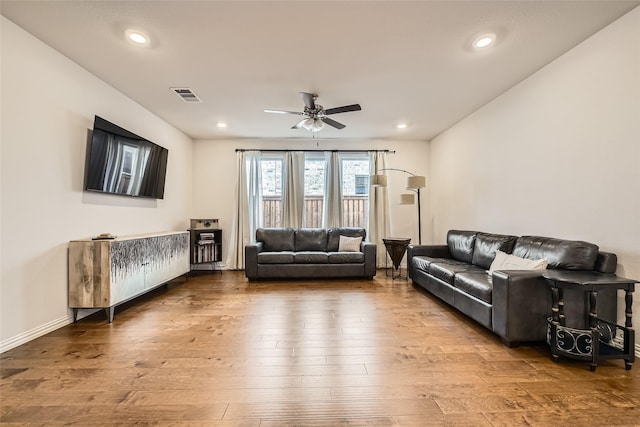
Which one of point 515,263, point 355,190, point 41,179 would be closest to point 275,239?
point 355,190

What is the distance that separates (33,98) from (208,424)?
10.3 feet

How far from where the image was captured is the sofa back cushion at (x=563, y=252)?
241cm

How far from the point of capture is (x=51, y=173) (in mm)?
2719

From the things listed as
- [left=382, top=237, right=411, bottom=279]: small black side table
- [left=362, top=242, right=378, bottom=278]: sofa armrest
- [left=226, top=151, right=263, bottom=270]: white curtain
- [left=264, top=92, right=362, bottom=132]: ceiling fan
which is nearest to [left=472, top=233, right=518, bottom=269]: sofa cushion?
[left=382, top=237, right=411, bottom=279]: small black side table

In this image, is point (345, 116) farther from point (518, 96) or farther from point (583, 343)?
point (583, 343)

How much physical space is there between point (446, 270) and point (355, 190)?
3030mm

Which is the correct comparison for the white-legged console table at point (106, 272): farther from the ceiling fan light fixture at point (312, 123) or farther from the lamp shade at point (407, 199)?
the lamp shade at point (407, 199)

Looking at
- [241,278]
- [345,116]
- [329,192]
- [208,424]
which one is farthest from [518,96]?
[241,278]

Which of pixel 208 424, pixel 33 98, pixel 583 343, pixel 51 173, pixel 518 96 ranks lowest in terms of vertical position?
pixel 208 424

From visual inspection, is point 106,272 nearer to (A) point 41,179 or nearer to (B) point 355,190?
(A) point 41,179

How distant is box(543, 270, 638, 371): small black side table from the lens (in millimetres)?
2027

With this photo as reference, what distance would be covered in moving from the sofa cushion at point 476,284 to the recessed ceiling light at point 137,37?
3.91m

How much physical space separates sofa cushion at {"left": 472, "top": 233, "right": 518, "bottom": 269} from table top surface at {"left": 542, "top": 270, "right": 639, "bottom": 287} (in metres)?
0.96

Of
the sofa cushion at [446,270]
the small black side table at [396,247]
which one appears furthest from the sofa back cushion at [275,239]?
the sofa cushion at [446,270]
